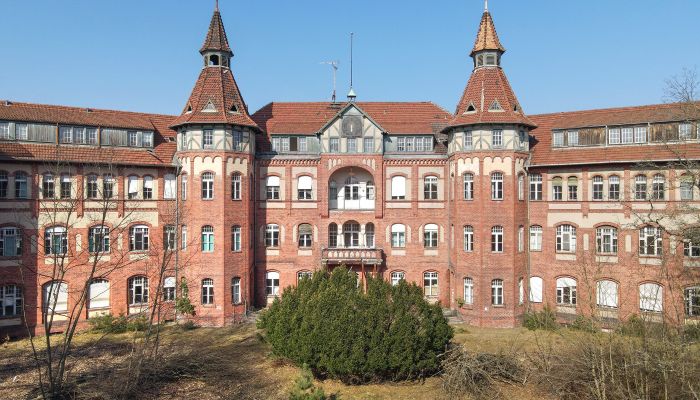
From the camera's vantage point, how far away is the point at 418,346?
1981 cm

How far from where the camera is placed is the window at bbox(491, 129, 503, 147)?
2978cm

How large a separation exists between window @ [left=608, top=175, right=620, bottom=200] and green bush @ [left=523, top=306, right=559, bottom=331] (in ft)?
24.9

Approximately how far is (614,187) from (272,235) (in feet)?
70.5

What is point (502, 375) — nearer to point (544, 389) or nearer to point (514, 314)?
point (544, 389)

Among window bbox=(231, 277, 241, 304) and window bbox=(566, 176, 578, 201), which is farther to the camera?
window bbox=(231, 277, 241, 304)

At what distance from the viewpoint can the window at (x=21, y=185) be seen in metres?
28.0

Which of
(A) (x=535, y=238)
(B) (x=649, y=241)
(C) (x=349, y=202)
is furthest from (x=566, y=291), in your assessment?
(C) (x=349, y=202)

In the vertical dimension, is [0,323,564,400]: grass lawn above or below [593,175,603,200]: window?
below

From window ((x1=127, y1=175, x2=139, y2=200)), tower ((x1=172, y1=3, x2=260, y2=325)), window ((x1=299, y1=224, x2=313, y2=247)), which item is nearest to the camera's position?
tower ((x1=172, y1=3, x2=260, y2=325))

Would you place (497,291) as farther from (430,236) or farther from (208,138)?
(208,138)

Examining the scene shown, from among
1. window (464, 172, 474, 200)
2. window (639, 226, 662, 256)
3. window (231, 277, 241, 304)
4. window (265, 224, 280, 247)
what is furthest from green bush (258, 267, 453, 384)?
window (639, 226, 662, 256)

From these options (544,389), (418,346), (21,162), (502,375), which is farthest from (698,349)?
(21,162)

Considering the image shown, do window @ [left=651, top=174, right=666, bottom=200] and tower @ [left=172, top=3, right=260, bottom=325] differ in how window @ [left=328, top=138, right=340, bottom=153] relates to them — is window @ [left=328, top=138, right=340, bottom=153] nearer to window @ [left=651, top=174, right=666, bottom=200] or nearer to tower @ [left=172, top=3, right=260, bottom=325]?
tower @ [left=172, top=3, right=260, bottom=325]

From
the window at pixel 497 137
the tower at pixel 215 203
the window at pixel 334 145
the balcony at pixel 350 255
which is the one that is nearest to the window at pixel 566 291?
the window at pixel 497 137
